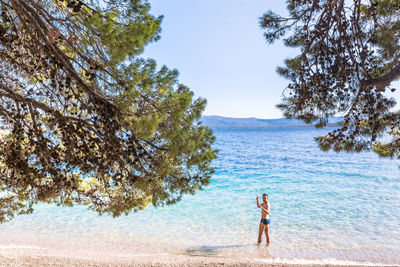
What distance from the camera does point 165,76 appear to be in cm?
341

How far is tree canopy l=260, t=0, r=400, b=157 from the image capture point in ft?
14.0

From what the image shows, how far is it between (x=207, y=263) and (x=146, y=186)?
3649 millimetres

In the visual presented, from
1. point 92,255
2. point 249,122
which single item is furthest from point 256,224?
point 249,122

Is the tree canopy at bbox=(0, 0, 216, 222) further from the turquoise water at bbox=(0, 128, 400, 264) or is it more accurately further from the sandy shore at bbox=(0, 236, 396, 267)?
the turquoise water at bbox=(0, 128, 400, 264)

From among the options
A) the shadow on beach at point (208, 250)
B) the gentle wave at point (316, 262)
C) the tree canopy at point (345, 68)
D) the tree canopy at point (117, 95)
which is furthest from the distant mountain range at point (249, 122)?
the tree canopy at point (117, 95)

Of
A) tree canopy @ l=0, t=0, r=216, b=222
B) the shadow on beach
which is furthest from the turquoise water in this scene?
tree canopy @ l=0, t=0, r=216, b=222

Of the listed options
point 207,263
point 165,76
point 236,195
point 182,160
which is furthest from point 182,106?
point 236,195

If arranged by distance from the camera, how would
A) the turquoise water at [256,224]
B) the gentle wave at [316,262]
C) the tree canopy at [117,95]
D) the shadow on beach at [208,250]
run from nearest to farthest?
1. the tree canopy at [117,95]
2. the gentle wave at [316,262]
3. the shadow on beach at [208,250]
4. the turquoise water at [256,224]

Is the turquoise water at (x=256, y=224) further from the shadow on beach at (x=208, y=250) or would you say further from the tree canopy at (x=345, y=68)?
the tree canopy at (x=345, y=68)

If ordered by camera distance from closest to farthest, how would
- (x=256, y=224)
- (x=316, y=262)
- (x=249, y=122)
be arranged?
1. (x=316, y=262)
2. (x=256, y=224)
3. (x=249, y=122)

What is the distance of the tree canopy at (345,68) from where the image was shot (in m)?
4.26

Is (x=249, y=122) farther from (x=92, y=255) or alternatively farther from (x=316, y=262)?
(x=92, y=255)

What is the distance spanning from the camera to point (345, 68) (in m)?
4.41

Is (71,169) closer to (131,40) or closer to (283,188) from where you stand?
(131,40)
